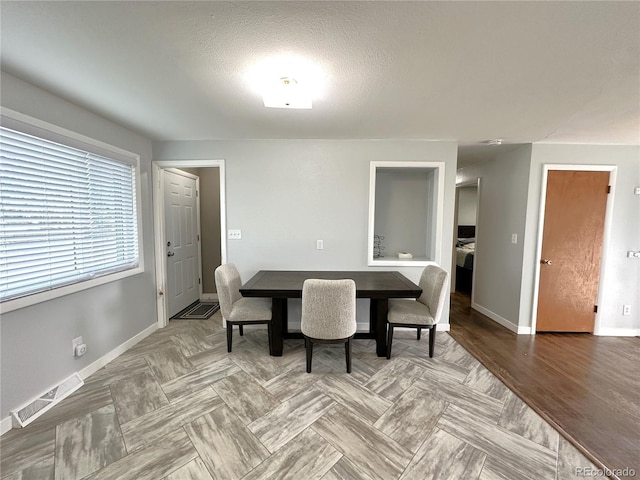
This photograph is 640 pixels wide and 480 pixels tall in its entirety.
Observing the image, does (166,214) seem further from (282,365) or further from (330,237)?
(282,365)

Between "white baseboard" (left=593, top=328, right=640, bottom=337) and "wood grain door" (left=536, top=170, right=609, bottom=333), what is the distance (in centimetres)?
14

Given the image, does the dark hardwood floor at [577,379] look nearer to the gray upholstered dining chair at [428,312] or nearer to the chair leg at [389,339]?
the gray upholstered dining chair at [428,312]

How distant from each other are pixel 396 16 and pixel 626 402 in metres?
3.16

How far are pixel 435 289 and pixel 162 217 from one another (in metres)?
3.24

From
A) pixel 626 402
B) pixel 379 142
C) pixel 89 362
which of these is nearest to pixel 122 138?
pixel 89 362

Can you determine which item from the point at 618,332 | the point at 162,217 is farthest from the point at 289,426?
the point at 618,332

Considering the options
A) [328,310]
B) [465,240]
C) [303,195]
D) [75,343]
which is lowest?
[75,343]

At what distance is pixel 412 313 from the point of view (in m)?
2.45

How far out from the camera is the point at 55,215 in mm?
1914

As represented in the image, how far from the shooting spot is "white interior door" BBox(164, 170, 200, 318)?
3.39 metres

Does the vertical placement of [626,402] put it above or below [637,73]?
below

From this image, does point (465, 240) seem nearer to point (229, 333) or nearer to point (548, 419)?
point (548, 419)

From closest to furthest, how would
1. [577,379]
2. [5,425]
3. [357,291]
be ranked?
[5,425]
[577,379]
[357,291]

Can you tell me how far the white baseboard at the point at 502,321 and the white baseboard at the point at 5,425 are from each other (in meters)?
4.79
